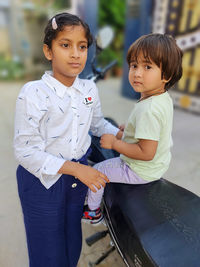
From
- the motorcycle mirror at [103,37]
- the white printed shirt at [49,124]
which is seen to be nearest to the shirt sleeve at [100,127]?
the white printed shirt at [49,124]

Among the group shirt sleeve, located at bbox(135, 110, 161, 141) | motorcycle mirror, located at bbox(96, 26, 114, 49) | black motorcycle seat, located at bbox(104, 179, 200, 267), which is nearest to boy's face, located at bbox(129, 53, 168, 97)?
shirt sleeve, located at bbox(135, 110, 161, 141)

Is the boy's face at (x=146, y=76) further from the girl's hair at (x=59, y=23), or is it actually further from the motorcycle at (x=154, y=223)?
the motorcycle at (x=154, y=223)

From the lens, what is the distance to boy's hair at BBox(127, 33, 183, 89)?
870 millimetres

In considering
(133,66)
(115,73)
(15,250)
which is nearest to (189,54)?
(133,66)

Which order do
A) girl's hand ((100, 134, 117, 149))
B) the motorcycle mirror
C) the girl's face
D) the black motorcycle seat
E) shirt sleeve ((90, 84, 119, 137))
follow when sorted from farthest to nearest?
1. the motorcycle mirror
2. shirt sleeve ((90, 84, 119, 137))
3. girl's hand ((100, 134, 117, 149))
4. the girl's face
5. the black motorcycle seat

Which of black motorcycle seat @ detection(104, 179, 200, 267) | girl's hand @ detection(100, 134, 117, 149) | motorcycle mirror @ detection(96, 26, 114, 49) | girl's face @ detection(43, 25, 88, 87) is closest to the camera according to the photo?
black motorcycle seat @ detection(104, 179, 200, 267)

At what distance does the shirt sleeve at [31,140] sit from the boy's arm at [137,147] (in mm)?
234

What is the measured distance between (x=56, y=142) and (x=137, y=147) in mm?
345

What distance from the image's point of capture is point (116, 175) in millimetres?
1073

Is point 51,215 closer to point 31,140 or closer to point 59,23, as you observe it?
point 31,140

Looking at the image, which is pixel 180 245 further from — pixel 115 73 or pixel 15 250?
pixel 115 73

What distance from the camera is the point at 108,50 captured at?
362 inches

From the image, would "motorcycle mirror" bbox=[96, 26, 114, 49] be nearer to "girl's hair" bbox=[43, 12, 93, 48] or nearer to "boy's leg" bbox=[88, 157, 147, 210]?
"girl's hair" bbox=[43, 12, 93, 48]

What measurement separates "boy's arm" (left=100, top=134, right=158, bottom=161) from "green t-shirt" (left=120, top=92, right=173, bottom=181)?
0.03 meters
